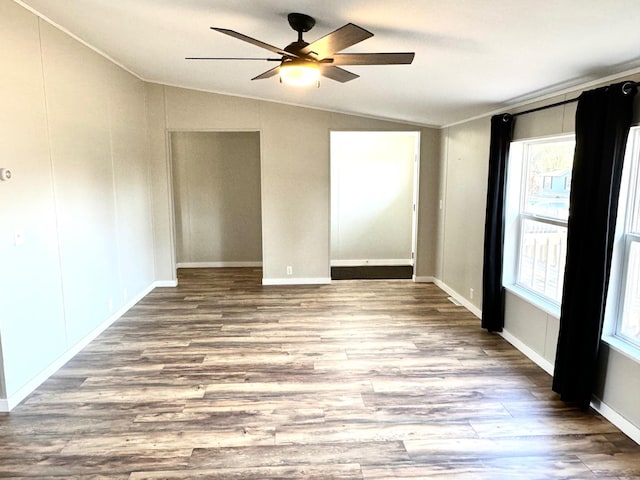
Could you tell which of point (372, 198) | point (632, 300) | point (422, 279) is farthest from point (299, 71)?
point (372, 198)

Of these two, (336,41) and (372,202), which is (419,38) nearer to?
(336,41)

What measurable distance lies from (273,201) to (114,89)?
7.94 feet

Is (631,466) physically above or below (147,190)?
below

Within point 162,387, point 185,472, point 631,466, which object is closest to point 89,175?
point 162,387

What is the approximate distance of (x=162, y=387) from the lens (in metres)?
3.11

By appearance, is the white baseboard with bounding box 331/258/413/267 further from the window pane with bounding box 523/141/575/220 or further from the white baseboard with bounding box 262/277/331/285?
the window pane with bounding box 523/141/575/220

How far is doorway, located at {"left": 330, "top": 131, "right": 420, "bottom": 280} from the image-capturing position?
23.4 ft

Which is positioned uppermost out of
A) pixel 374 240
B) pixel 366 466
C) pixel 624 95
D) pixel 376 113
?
pixel 376 113

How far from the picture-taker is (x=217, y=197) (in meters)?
7.18

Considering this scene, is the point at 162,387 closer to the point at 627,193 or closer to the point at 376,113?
the point at 627,193

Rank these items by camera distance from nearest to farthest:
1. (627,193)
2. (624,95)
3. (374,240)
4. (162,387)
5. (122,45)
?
1. (624,95)
2. (627,193)
3. (162,387)
4. (122,45)
5. (374,240)

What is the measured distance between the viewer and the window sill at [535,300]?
3.34 m

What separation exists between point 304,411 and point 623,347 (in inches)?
83.1

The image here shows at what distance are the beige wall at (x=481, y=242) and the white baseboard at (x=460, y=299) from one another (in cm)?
4
